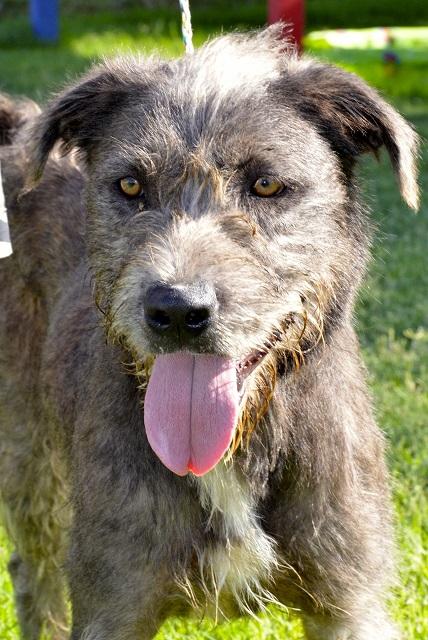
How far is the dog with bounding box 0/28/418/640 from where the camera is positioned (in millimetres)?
3475

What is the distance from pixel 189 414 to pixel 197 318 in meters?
0.33

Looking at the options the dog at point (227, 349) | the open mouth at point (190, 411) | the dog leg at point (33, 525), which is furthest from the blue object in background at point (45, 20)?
the open mouth at point (190, 411)

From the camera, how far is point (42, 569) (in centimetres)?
517

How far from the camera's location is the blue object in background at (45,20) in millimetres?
17812

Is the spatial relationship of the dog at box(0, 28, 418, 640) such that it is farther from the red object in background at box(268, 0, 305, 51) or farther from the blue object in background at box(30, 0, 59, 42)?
the blue object in background at box(30, 0, 59, 42)

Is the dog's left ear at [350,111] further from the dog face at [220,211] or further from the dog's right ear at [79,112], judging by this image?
the dog's right ear at [79,112]

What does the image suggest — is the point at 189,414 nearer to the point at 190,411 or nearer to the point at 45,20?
the point at 190,411

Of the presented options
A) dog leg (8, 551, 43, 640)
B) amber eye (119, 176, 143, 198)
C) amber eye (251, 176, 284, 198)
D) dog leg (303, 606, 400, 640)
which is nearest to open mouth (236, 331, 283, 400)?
amber eye (251, 176, 284, 198)

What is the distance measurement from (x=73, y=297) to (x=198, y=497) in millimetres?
1152

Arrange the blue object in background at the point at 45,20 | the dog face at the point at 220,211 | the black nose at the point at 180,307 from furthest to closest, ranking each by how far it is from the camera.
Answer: the blue object in background at the point at 45,20 → the dog face at the point at 220,211 → the black nose at the point at 180,307

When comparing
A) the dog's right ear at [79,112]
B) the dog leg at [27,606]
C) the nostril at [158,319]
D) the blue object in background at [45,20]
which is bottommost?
the blue object in background at [45,20]

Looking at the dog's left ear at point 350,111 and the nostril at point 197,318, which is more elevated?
the dog's left ear at point 350,111

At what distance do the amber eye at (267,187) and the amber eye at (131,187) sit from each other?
14.3 inches

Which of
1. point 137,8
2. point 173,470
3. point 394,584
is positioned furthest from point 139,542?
point 137,8
